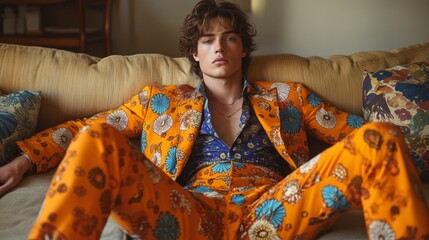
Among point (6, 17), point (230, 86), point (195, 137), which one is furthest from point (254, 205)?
point (6, 17)

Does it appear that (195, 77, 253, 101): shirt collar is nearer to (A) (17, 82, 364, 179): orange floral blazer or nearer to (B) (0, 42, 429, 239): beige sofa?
(A) (17, 82, 364, 179): orange floral blazer

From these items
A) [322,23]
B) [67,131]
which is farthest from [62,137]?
[322,23]

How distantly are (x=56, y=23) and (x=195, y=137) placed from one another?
6.27ft

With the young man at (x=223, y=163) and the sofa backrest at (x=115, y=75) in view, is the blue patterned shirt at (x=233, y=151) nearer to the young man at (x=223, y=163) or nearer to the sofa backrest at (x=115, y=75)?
the young man at (x=223, y=163)

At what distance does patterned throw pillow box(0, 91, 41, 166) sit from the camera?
175 centimetres

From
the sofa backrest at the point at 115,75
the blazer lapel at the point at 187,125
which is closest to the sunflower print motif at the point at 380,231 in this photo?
the blazer lapel at the point at 187,125

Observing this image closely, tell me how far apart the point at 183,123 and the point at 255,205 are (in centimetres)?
47

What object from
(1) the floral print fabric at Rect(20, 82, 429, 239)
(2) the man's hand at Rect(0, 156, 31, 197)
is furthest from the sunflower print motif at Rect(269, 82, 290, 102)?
(2) the man's hand at Rect(0, 156, 31, 197)

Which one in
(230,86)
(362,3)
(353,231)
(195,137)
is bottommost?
(353,231)

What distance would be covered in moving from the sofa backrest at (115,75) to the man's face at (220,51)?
0.56 feet

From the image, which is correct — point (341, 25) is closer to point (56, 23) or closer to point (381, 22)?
point (381, 22)

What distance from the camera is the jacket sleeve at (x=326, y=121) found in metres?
1.90

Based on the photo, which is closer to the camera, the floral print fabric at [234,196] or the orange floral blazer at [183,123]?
the floral print fabric at [234,196]

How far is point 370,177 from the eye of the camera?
1.21 meters
